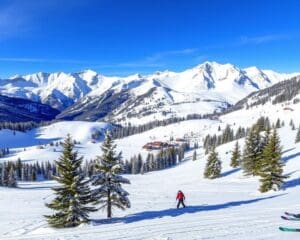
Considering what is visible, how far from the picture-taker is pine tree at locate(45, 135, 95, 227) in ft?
108

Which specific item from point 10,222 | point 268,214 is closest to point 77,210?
point 10,222

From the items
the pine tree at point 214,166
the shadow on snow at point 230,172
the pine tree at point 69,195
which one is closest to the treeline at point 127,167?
the shadow on snow at point 230,172

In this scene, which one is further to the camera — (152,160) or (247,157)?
(152,160)

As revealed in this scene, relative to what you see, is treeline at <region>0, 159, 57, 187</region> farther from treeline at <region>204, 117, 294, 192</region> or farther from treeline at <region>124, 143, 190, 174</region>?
treeline at <region>204, 117, 294, 192</region>

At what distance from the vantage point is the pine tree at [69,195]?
32969 mm

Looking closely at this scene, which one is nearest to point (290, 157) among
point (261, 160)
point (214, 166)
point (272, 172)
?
point (214, 166)

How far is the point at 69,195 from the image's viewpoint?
33656 mm

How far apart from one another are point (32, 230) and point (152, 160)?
447 feet

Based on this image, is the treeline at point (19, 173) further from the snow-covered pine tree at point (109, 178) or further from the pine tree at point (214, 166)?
the snow-covered pine tree at point (109, 178)

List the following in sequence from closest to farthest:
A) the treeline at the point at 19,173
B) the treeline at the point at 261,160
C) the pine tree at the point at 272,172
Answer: the pine tree at the point at 272,172
the treeline at the point at 261,160
the treeline at the point at 19,173

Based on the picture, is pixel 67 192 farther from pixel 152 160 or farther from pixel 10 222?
pixel 152 160

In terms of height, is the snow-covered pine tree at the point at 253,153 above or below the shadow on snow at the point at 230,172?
above

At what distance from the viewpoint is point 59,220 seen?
32969 mm

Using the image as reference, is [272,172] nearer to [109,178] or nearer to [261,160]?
[261,160]
